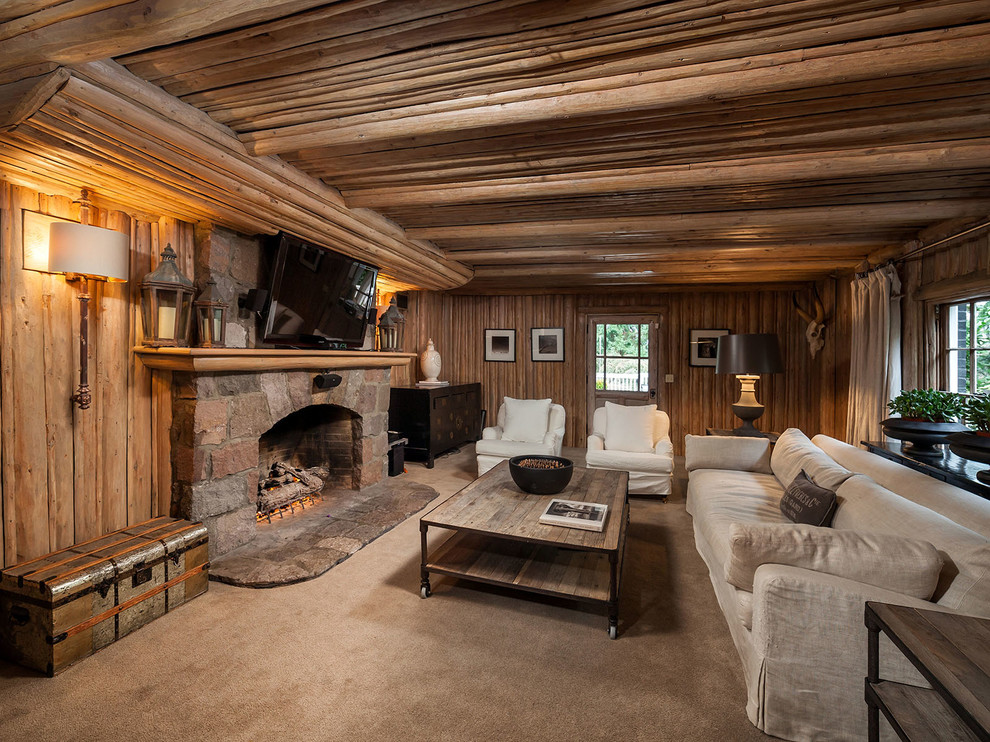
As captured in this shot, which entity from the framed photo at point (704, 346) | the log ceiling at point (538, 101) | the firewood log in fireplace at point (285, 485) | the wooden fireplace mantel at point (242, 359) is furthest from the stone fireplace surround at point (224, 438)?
the framed photo at point (704, 346)

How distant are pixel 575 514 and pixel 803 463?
156 centimetres

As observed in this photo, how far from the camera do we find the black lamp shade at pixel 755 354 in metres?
4.32

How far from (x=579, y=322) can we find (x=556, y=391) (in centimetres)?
104

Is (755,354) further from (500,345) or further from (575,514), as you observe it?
(500,345)

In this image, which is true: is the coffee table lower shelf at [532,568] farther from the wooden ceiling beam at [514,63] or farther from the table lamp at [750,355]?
the table lamp at [750,355]

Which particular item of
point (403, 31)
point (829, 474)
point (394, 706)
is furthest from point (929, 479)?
point (403, 31)

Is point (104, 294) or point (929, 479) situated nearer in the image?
point (929, 479)

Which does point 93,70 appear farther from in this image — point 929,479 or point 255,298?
point 929,479

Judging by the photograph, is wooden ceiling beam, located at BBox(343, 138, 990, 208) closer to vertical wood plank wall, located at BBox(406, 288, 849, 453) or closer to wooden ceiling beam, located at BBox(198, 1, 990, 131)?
wooden ceiling beam, located at BBox(198, 1, 990, 131)

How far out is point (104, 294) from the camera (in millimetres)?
2609

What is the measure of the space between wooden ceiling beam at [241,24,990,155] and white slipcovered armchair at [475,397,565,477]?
3.31 m

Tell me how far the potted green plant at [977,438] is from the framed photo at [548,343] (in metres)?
4.81

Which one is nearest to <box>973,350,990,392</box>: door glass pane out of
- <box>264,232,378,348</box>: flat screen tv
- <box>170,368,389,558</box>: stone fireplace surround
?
<box>264,232,378,348</box>: flat screen tv

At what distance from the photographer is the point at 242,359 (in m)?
2.92
